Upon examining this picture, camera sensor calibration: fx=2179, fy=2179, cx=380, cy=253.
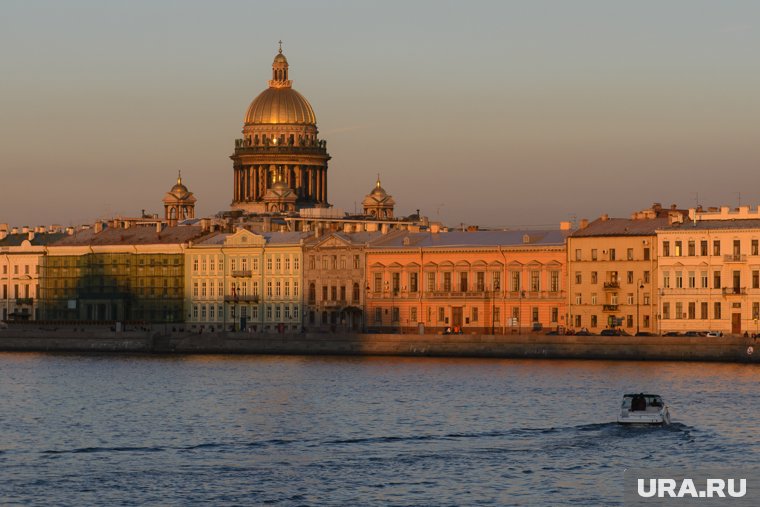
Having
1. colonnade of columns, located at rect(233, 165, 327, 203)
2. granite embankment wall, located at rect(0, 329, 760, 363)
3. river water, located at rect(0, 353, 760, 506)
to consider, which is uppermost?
colonnade of columns, located at rect(233, 165, 327, 203)

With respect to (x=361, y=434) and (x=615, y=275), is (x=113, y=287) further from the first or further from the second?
(x=361, y=434)

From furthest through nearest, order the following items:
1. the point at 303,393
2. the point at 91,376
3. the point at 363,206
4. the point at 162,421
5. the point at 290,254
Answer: the point at 363,206 → the point at 290,254 → the point at 91,376 → the point at 303,393 → the point at 162,421

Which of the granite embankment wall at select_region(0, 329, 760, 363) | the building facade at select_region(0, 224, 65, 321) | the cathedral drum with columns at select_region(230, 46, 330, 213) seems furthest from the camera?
the cathedral drum with columns at select_region(230, 46, 330, 213)

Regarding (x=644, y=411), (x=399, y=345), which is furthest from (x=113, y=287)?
(x=644, y=411)

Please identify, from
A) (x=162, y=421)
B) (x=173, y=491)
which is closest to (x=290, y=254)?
(x=162, y=421)

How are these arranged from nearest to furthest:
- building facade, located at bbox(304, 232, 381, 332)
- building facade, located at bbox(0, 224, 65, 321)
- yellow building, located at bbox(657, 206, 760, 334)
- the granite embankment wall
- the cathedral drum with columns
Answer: the granite embankment wall
yellow building, located at bbox(657, 206, 760, 334)
building facade, located at bbox(304, 232, 381, 332)
building facade, located at bbox(0, 224, 65, 321)
the cathedral drum with columns

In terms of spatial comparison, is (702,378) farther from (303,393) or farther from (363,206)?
(363,206)

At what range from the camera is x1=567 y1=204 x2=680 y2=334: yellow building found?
91.1 meters

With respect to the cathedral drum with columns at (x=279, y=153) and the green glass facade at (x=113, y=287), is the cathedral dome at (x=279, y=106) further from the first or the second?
the green glass facade at (x=113, y=287)

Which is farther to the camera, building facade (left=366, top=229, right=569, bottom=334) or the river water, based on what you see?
building facade (left=366, top=229, right=569, bottom=334)

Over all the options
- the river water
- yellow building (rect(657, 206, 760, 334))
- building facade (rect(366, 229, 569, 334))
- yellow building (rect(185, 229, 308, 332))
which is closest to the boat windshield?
the river water

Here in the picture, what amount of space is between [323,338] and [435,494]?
161 feet

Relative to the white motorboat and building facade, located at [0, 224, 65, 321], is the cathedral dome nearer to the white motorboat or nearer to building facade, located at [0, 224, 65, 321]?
building facade, located at [0, 224, 65, 321]

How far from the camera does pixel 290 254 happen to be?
10531cm
